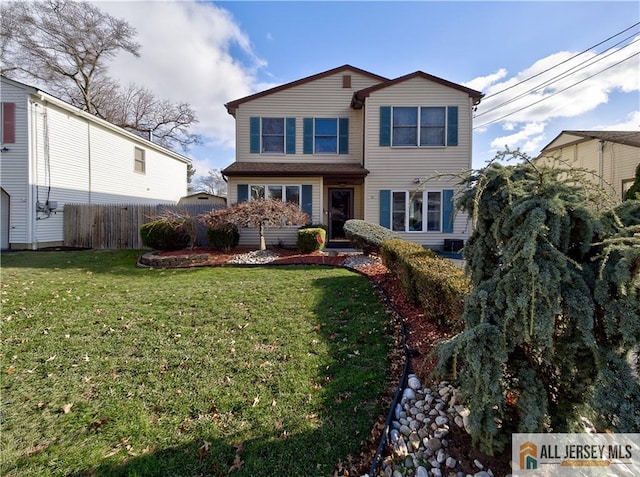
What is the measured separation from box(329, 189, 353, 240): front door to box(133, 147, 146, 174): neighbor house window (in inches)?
457

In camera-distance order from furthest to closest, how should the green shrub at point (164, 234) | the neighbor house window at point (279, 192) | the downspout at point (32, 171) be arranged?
the neighbor house window at point (279, 192) < the downspout at point (32, 171) < the green shrub at point (164, 234)

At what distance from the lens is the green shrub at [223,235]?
1037cm

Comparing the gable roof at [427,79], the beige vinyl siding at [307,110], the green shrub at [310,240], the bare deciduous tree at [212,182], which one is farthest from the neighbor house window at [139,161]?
the bare deciduous tree at [212,182]

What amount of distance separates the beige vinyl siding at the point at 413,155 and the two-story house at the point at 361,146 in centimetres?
4

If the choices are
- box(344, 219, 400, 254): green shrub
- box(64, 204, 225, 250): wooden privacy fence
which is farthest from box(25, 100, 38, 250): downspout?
box(344, 219, 400, 254): green shrub

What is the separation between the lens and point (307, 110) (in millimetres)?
12609

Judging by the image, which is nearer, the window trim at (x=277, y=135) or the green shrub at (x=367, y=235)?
the green shrub at (x=367, y=235)

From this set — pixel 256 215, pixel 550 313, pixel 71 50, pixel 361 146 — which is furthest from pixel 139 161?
pixel 550 313

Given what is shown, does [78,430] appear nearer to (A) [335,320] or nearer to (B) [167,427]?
(B) [167,427]

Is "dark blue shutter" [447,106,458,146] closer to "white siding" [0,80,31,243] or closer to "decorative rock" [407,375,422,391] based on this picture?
"decorative rock" [407,375,422,391]

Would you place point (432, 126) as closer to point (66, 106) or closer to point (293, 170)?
point (293, 170)

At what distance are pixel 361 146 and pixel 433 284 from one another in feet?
32.8

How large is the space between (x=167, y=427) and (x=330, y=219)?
35.8ft

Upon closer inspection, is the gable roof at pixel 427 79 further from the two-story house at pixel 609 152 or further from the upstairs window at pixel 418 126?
the two-story house at pixel 609 152
